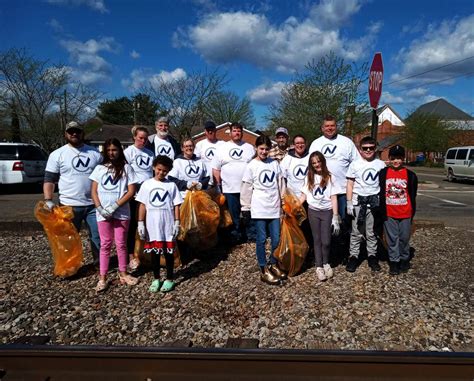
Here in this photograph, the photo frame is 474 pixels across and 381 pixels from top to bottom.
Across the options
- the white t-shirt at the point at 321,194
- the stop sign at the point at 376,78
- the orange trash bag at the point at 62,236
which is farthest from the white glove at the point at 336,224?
the orange trash bag at the point at 62,236

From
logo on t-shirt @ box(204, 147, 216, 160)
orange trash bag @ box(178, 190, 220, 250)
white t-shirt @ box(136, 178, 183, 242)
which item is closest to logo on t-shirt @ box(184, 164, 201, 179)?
orange trash bag @ box(178, 190, 220, 250)

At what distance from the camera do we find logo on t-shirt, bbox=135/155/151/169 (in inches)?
181

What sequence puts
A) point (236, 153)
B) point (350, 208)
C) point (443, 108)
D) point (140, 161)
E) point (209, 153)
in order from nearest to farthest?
point (350, 208) < point (140, 161) < point (236, 153) < point (209, 153) < point (443, 108)

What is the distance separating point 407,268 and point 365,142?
1.80m

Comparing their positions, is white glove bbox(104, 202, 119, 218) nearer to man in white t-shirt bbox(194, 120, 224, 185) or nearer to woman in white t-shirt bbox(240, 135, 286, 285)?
woman in white t-shirt bbox(240, 135, 286, 285)

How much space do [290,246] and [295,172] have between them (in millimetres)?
1001

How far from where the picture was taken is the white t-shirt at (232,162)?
16.8 feet

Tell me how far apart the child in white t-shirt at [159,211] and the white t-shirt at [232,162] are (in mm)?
1178

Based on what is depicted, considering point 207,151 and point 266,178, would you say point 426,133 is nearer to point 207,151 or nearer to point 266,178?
point 207,151

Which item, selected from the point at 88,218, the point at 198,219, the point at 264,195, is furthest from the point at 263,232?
the point at 88,218

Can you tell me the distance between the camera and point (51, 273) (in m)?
4.92

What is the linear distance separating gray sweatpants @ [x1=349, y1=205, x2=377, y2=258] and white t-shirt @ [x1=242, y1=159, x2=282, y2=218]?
3.58 feet

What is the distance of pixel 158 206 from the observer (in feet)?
13.3

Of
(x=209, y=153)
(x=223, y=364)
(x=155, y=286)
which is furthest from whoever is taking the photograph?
(x=209, y=153)
